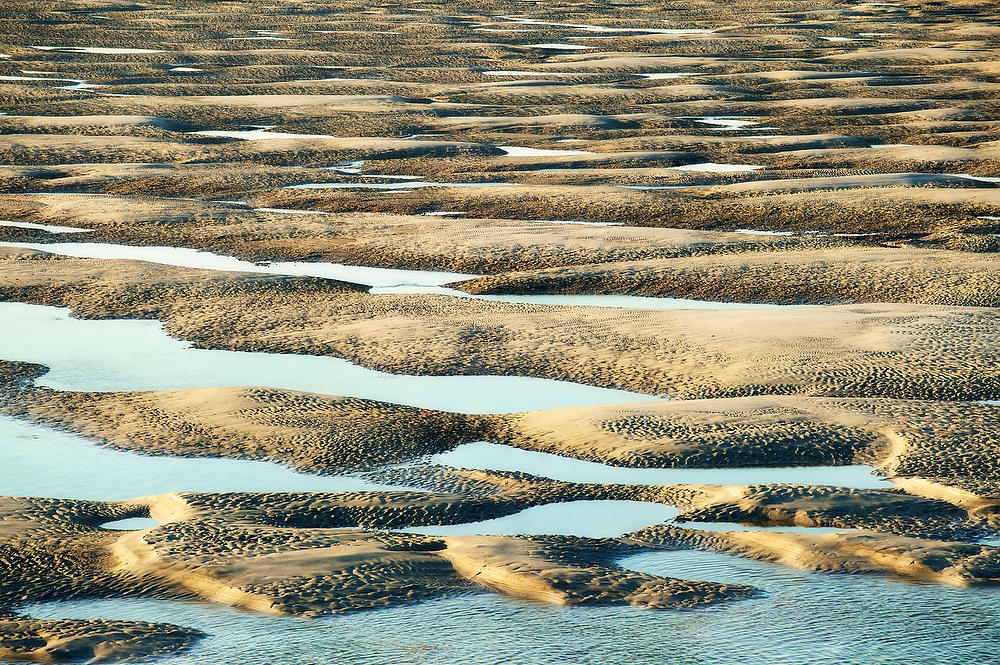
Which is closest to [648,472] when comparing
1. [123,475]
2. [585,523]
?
[585,523]

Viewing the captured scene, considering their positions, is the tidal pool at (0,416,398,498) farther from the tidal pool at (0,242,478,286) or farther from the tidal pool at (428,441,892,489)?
the tidal pool at (0,242,478,286)

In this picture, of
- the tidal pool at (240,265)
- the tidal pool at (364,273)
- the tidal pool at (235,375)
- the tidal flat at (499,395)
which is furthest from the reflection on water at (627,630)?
the tidal pool at (240,265)

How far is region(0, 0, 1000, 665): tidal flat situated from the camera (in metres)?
3.09

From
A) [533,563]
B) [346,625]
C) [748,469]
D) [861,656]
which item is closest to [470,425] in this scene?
[748,469]

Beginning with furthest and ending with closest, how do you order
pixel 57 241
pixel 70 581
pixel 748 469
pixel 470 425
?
pixel 57 241 → pixel 470 425 → pixel 748 469 → pixel 70 581

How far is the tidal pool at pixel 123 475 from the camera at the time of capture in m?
3.91

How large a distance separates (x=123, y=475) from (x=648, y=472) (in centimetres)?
150

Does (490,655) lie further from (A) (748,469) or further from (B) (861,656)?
(A) (748,469)

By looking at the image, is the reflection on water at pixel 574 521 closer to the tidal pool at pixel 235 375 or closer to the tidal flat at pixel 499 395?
the tidal flat at pixel 499 395

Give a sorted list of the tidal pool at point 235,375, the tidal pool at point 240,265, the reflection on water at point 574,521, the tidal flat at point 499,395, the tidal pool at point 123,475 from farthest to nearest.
Answer: 1. the tidal pool at point 240,265
2. the tidal pool at point 235,375
3. the tidal pool at point 123,475
4. the reflection on water at point 574,521
5. the tidal flat at point 499,395

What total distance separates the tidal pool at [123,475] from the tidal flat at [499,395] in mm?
15

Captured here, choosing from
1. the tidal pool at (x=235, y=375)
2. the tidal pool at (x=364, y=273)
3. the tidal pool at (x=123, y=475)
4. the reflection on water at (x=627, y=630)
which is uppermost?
the reflection on water at (x=627, y=630)

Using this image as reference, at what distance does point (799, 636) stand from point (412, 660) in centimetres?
81

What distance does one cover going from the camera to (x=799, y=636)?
2.96 metres
